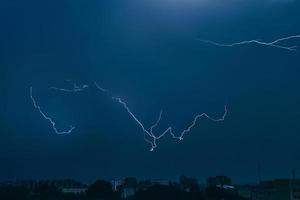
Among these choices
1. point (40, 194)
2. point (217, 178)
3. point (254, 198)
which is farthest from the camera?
point (217, 178)

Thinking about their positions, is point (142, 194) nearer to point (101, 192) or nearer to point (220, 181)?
Answer: point (101, 192)

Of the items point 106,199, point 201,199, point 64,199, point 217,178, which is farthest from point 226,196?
point 217,178

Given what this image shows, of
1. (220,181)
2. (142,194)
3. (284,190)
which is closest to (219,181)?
(220,181)

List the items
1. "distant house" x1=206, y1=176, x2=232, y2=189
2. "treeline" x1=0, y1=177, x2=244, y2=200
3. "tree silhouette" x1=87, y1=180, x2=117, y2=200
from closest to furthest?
1. "treeline" x1=0, y1=177, x2=244, y2=200
2. "tree silhouette" x1=87, y1=180, x2=117, y2=200
3. "distant house" x1=206, y1=176, x2=232, y2=189

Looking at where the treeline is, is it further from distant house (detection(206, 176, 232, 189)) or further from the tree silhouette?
distant house (detection(206, 176, 232, 189))

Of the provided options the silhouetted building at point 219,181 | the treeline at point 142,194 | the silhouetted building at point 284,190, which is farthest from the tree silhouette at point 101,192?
the silhouetted building at point 219,181

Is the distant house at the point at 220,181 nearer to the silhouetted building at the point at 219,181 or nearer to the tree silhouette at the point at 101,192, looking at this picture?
the silhouetted building at the point at 219,181

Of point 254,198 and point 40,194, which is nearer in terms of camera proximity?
point 40,194

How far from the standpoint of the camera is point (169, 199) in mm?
31031

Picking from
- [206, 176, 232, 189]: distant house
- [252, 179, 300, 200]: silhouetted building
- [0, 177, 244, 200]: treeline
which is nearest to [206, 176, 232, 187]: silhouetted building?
[206, 176, 232, 189]: distant house

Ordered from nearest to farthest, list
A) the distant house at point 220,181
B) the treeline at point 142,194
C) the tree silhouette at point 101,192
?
the treeline at point 142,194, the tree silhouette at point 101,192, the distant house at point 220,181

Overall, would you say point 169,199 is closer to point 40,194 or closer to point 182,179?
point 40,194

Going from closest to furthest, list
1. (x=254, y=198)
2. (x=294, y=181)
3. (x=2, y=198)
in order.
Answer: (x=2, y=198)
(x=294, y=181)
(x=254, y=198)

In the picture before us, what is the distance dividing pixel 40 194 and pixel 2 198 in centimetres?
615
